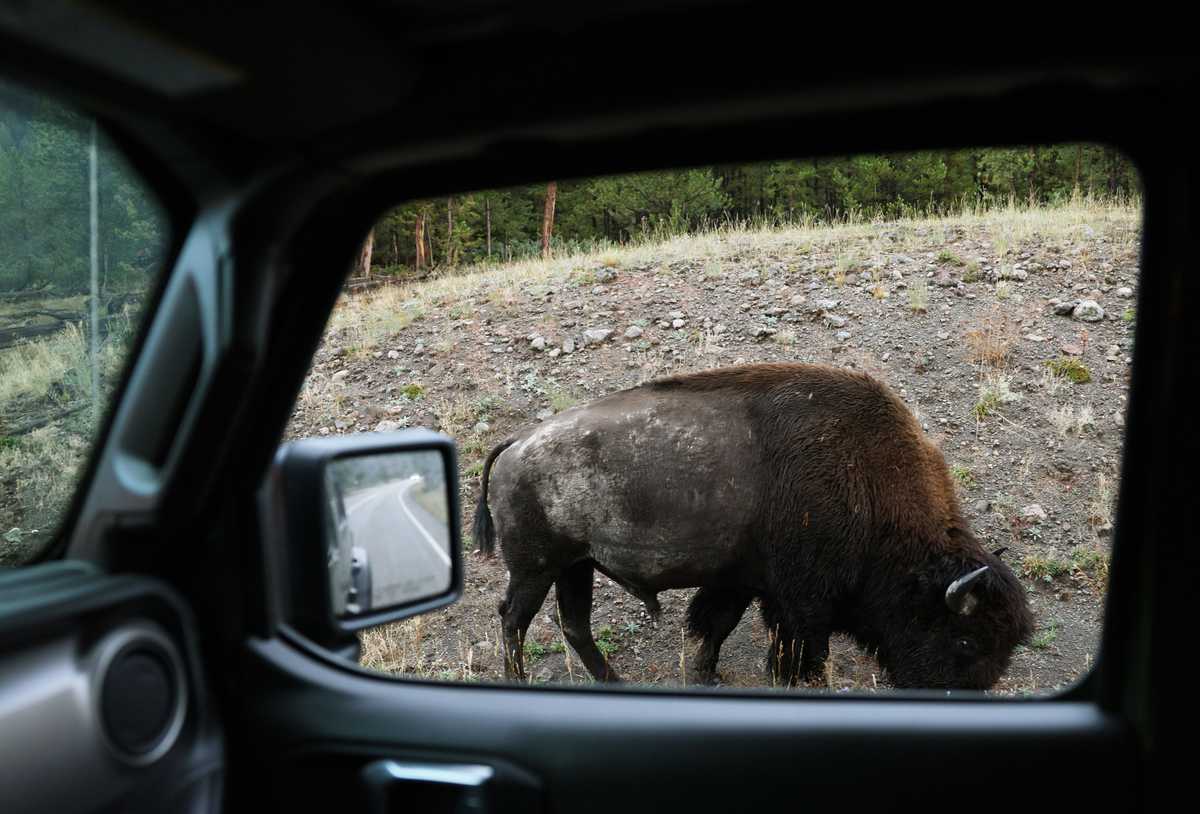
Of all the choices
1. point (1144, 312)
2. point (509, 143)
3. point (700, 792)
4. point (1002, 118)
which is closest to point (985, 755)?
point (700, 792)

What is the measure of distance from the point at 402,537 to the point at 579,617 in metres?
4.13

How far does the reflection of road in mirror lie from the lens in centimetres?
159

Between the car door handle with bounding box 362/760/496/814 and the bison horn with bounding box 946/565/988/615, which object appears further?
the bison horn with bounding box 946/565/988/615

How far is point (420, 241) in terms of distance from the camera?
43.1ft

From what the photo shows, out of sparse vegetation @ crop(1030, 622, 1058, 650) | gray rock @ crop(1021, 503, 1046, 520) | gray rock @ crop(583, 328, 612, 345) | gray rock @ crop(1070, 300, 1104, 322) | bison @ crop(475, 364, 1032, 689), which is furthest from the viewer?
gray rock @ crop(583, 328, 612, 345)

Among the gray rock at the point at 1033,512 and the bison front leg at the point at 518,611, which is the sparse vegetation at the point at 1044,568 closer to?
the gray rock at the point at 1033,512

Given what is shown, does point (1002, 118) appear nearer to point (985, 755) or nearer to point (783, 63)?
point (783, 63)

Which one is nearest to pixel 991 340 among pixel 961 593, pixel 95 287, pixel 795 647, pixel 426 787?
pixel 795 647

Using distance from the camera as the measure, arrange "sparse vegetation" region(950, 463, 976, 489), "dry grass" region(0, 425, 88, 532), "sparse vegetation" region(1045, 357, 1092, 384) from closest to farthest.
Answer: "dry grass" region(0, 425, 88, 532), "sparse vegetation" region(950, 463, 976, 489), "sparse vegetation" region(1045, 357, 1092, 384)

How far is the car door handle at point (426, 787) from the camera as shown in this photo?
1.36 metres

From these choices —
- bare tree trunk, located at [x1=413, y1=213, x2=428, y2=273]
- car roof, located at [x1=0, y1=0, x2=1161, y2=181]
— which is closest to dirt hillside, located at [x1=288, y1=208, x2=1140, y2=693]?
bare tree trunk, located at [x1=413, y1=213, x2=428, y2=273]

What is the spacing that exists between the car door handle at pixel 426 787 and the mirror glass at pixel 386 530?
282 millimetres

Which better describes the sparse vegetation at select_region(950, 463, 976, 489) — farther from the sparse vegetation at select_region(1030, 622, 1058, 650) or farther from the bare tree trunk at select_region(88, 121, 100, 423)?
the bare tree trunk at select_region(88, 121, 100, 423)

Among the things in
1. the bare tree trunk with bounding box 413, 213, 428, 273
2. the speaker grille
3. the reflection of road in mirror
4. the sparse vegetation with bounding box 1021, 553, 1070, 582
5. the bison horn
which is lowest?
the sparse vegetation with bounding box 1021, 553, 1070, 582
